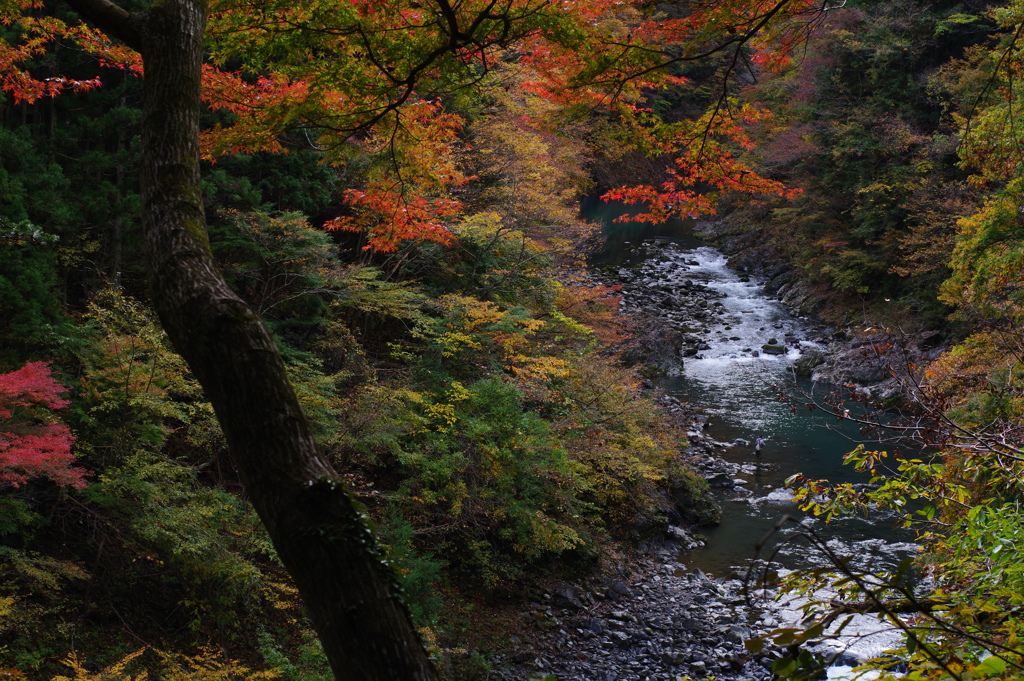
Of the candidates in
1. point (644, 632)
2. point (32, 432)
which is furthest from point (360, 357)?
point (644, 632)

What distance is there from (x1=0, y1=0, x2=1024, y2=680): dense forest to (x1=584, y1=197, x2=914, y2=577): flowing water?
0.97m

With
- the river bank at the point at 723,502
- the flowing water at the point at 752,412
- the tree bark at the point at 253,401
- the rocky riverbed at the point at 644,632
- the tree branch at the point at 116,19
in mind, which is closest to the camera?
the tree bark at the point at 253,401

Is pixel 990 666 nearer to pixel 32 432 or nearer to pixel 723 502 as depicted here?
pixel 32 432

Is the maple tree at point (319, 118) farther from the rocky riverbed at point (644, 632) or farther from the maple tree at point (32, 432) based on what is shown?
the rocky riverbed at point (644, 632)

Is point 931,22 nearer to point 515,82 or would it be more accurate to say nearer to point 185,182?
point 515,82

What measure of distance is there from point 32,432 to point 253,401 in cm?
351

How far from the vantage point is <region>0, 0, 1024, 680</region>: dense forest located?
2.12 metres

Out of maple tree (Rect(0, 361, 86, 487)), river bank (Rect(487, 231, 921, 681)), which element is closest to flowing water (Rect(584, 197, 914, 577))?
river bank (Rect(487, 231, 921, 681))

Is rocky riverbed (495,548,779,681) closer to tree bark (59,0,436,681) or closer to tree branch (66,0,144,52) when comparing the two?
tree bark (59,0,436,681)

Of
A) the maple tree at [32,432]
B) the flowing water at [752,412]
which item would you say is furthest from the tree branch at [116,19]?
the flowing water at [752,412]

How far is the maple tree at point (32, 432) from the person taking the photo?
13.0 ft

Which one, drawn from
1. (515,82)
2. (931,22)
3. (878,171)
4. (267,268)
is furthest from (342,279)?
(931,22)

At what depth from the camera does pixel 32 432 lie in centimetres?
431

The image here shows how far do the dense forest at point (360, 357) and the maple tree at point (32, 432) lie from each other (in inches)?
1.1
